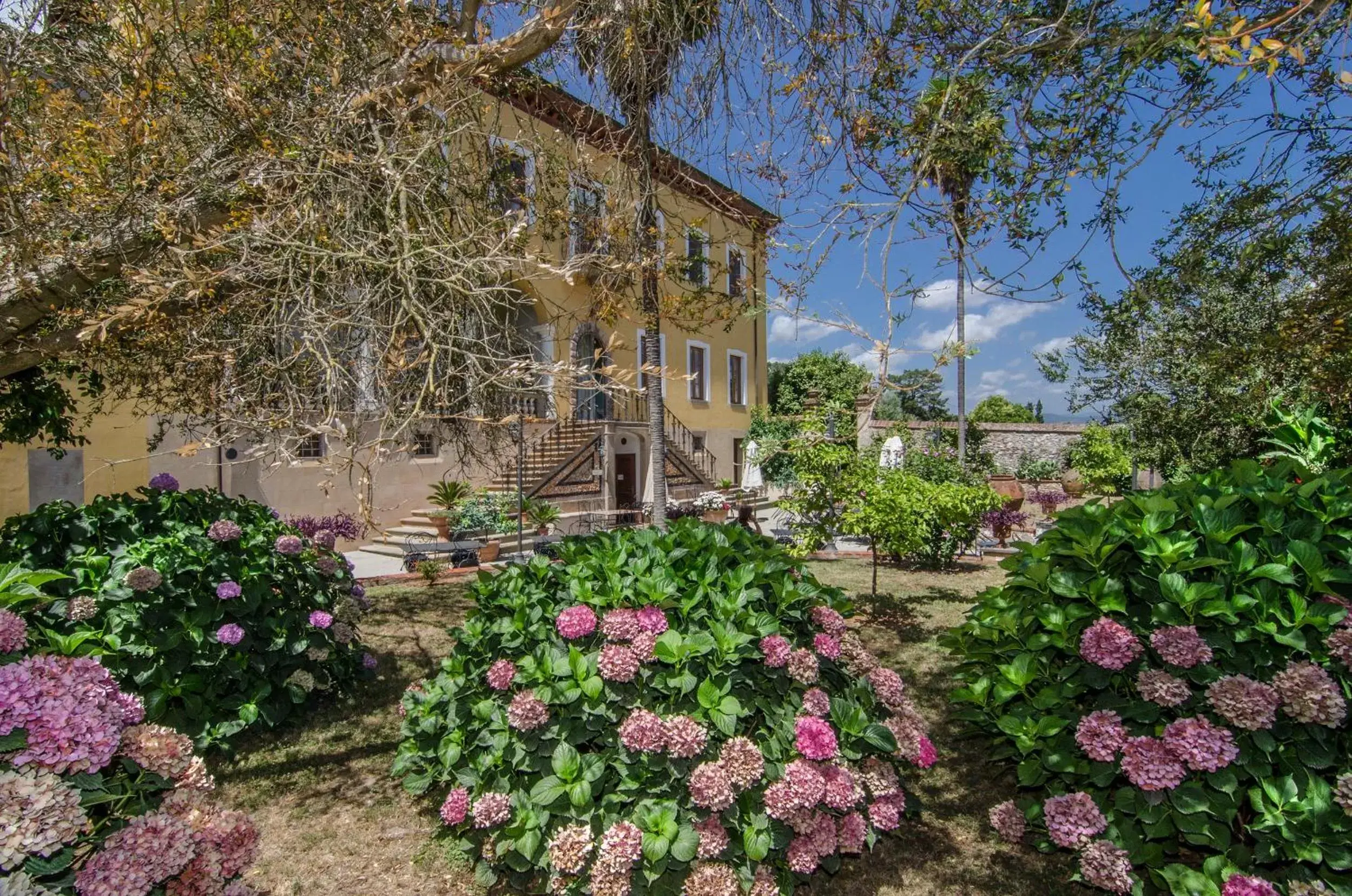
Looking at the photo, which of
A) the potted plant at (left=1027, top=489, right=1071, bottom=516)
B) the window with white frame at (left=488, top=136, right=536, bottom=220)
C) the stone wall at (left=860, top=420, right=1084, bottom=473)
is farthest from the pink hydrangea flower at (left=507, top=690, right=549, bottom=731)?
the stone wall at (left=860, top=420, right=1084, bottom=473)

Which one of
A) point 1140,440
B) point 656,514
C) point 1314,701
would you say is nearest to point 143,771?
point 1314,701

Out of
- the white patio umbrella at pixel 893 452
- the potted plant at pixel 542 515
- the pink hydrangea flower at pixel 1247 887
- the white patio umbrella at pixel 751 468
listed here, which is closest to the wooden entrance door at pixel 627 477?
the white patio umbrella at pixel 751 468

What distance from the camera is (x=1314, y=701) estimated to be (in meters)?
2.30

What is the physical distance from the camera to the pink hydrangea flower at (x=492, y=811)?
2625 mm

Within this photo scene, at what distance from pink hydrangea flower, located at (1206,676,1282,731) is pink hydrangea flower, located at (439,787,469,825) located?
301cm

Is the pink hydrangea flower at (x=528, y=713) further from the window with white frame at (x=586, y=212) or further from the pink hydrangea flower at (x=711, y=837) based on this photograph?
the window with white frame at (x=586, y=212)

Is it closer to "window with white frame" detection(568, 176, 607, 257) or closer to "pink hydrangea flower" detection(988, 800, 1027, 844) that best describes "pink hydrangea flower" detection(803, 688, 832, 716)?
"pink hydrangea flower" detection(988, 800, 1027, 844)

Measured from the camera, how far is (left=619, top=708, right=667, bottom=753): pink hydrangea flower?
2445 millimetres

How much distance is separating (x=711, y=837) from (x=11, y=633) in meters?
2.28

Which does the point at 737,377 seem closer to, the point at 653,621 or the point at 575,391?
the point at 575,391

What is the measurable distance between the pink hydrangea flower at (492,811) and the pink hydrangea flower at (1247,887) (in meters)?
2.65

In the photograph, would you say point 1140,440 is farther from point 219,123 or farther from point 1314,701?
point 219,123

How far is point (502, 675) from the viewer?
2.82m

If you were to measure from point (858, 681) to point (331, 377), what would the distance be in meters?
2.92
